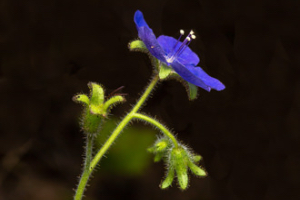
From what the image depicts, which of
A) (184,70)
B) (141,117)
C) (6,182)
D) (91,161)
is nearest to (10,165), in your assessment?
(6,182)

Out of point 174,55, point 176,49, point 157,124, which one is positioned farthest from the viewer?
point 176,49

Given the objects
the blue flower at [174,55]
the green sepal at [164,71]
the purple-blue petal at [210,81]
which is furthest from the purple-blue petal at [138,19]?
the purple-blue petal at [210,81]

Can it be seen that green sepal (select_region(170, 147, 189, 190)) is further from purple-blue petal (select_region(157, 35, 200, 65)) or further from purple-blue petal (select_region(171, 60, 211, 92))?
purple-blue petal (select_region(157, 35, 200, 65))

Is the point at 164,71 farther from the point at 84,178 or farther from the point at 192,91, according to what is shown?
the point at 84,178

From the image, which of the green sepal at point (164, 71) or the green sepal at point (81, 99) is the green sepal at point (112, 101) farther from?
the green sepal at point (164, 71)

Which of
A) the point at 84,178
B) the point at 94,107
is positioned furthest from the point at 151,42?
the point at 84,178

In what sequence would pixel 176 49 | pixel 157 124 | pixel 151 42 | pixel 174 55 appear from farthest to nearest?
1. pixel 176 49
2. pixel 174 55
3. pixel 157 124
4. pixel 151 42

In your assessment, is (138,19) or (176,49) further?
(176,49)

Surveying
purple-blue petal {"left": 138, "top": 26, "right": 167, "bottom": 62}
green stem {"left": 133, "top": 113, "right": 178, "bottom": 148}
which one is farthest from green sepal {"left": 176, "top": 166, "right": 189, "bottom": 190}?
purple-blue petal {"left": 138, "top": 26, "right": 167, "bottom": 62}

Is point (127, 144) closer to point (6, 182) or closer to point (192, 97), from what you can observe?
point (6, 182)
